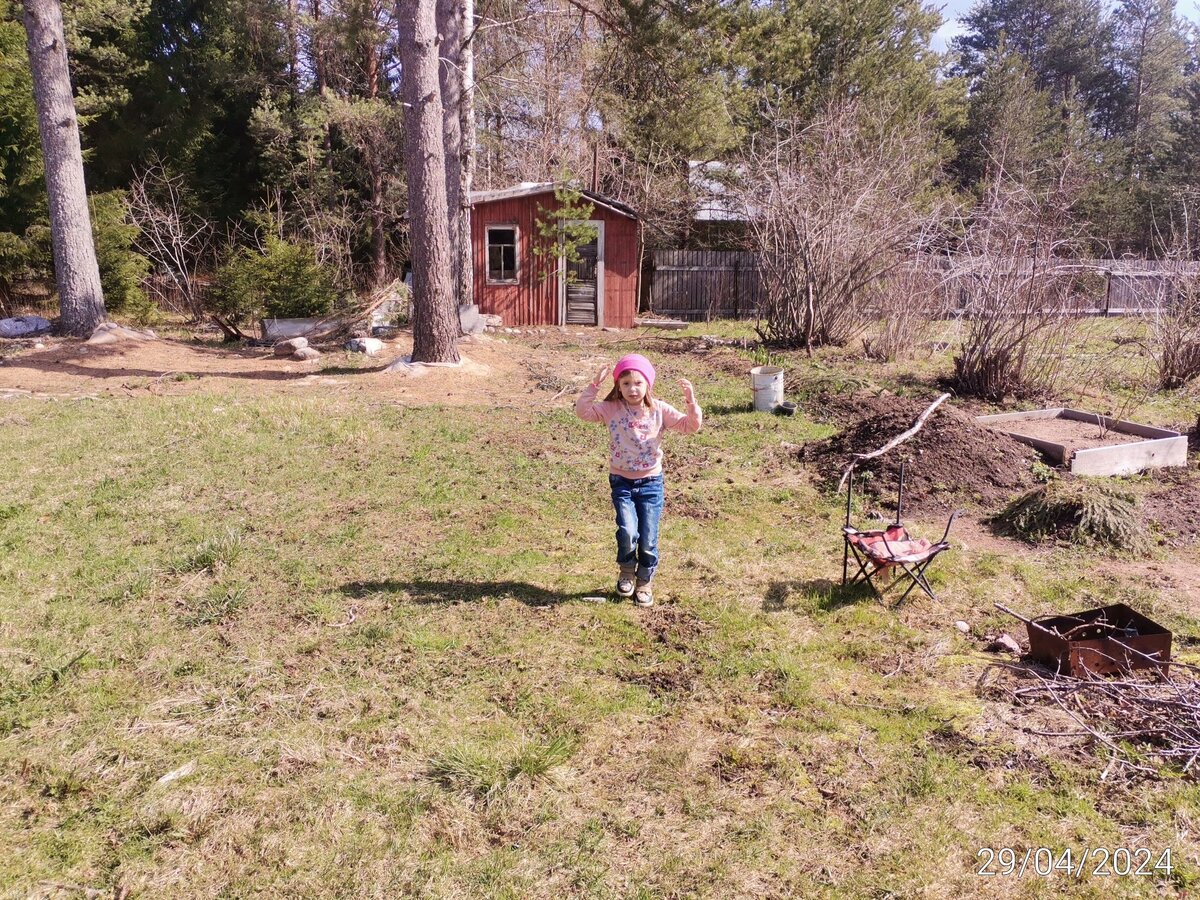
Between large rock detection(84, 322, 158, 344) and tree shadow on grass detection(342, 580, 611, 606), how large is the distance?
1119 cm

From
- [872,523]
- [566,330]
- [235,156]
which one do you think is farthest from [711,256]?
[872,523]

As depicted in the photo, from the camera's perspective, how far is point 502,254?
1936 centimetres

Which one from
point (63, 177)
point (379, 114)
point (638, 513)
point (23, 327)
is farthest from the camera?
point (379, 114)

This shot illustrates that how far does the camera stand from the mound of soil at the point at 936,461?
6.51m

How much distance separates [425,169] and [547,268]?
8242 mm

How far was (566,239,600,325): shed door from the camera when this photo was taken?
64.5 ft

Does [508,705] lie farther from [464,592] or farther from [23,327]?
[23,327]

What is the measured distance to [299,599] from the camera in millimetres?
4633

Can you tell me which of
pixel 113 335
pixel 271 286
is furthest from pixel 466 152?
pixel 113 335

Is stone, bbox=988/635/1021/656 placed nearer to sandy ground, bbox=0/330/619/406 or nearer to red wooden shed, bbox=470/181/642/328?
sandy ground, bbox=0/330/619/406

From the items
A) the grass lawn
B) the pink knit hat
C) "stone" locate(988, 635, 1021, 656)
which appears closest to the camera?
the grass lawn

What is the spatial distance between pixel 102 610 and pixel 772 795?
12.0 ft

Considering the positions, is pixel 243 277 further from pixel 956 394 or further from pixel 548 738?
pixel 548 738

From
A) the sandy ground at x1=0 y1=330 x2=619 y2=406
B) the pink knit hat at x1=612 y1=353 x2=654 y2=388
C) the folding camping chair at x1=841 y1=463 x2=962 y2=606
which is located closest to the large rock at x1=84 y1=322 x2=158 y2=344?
the sandy ground at x1=0 y1=330 x2=619 y2=406
